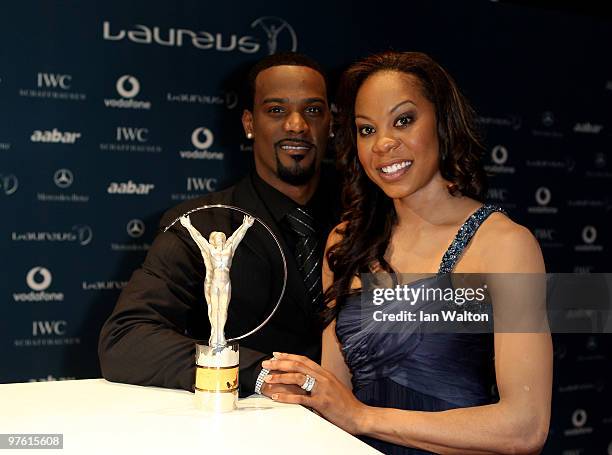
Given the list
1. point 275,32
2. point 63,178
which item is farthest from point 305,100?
point 63,178

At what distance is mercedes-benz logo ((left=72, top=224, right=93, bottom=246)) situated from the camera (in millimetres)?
3512

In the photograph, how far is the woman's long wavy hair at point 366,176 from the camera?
2311mm

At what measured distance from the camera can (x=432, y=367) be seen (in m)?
2.20

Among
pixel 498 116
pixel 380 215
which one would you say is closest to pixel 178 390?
pixel 380 215

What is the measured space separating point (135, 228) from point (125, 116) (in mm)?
517

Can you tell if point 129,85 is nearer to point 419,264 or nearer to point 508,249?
point 419,264

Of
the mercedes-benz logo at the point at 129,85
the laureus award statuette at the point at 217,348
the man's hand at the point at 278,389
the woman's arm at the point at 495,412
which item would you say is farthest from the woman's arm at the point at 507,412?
the mercedes-benz logo at the point at 129,85

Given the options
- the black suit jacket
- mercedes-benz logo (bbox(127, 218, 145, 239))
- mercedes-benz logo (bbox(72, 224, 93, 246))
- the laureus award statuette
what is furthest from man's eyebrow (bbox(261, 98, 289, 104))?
the laureus award statuette

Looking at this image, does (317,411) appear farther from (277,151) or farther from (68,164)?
(68,164)

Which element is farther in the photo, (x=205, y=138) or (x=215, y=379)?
(x=205, y=138)

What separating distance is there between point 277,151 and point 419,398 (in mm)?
1254

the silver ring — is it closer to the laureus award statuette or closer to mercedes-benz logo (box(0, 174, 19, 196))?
the laureus award statuette

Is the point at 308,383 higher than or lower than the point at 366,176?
lower

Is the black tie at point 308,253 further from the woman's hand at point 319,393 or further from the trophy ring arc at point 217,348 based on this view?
the trophy ring arc at point 217,348
